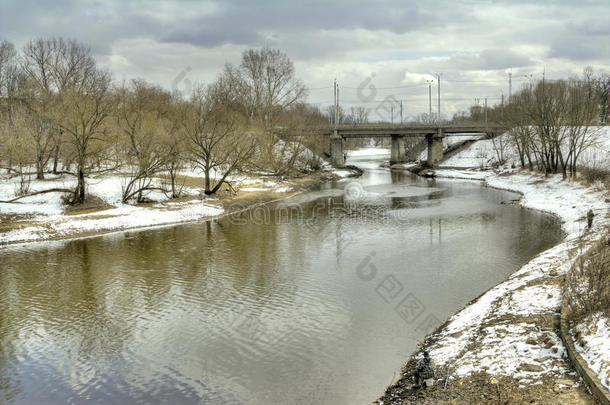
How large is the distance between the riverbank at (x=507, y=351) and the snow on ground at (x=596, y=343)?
0.37 m

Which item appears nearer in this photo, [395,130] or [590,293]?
[590,293]

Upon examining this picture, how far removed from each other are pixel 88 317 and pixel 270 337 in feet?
21.1

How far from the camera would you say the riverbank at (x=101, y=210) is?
95.2 feet

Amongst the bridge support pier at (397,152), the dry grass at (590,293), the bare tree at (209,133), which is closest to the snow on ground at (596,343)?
the dry grass at (590,293)

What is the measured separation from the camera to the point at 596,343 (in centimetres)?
956

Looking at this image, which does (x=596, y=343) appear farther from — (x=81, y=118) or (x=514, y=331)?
(x=81, y=118)

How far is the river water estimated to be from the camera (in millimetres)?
11430

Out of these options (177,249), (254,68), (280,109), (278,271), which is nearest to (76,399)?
(278,271)

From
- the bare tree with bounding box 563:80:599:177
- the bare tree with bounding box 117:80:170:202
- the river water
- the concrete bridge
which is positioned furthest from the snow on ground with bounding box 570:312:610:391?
the concrete bridge

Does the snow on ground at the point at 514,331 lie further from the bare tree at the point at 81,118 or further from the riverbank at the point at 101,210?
the bare tree at the point at 81,118

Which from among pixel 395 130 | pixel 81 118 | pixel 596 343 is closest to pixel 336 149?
pixel 395 130

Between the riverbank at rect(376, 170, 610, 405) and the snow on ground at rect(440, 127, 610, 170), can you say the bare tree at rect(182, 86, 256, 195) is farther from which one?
the snow on ground at rect(440, 127, 610, 170)

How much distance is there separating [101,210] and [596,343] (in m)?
31.4

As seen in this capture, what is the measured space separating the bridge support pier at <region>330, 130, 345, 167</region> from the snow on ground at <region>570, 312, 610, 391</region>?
70.2 m
